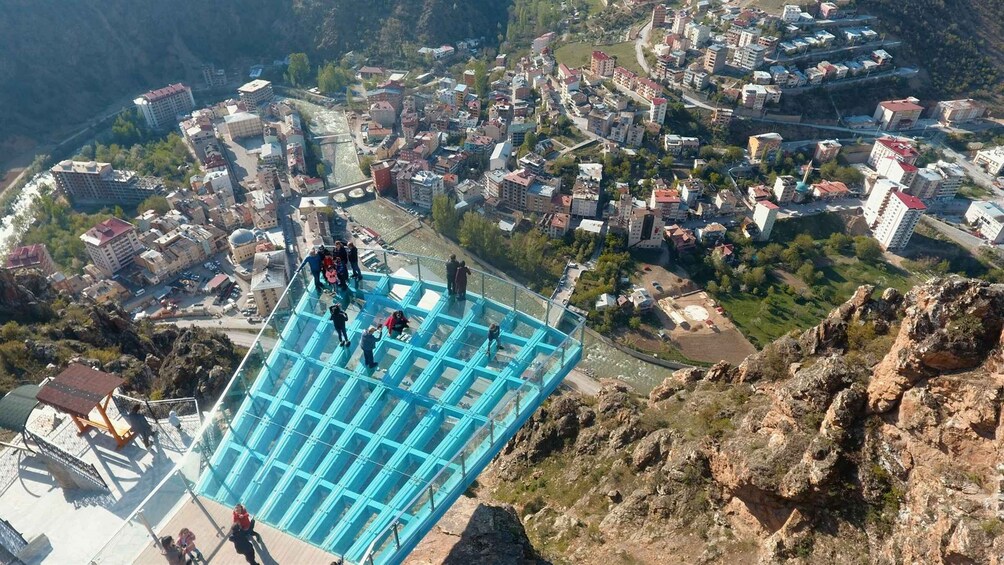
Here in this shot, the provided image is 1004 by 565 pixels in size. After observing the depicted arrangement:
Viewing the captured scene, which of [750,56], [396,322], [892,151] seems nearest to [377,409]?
[396,322]

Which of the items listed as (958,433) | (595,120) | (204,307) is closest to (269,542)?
(958,433)

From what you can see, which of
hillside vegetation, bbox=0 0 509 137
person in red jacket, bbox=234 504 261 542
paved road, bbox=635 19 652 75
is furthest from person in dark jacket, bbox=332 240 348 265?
hillside vegetation, bbox=0 0 509 137

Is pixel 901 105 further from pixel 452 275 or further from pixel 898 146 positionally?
pixel 452 275

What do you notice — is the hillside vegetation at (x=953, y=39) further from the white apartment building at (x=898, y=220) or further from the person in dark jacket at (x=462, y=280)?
the person in dark jacket at (x=462, y=280)

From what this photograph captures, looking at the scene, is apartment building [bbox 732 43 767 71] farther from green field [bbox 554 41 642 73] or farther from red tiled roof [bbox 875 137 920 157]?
red tiled roof [bbox 875 137 920 157]

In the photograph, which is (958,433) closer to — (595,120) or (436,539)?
(436,539)

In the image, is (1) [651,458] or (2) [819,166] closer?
(1) [651,458]

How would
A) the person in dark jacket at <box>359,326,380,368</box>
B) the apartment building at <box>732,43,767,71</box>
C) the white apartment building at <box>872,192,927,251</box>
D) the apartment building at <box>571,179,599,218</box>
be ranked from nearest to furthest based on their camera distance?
the person in dark jacket at <box>359,326,380,368</box> → the white apartment building at <box>872,192,927,251</box> → the apartment building at <box>571,179,599,218</box> → the apartment building at <box>732,43,767,71</box>
